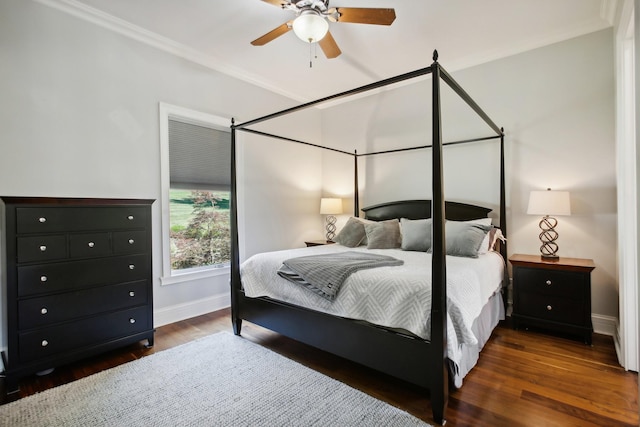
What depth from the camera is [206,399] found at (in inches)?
72.8

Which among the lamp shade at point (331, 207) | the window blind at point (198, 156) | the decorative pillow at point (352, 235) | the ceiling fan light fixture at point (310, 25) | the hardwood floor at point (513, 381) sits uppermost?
the ceiling fan light fixture at point (310, 25)

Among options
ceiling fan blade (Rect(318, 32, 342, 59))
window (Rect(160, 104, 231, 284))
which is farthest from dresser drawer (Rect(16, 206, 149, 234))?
ceiling fan blade (Rect(318, 32, 342, 59))

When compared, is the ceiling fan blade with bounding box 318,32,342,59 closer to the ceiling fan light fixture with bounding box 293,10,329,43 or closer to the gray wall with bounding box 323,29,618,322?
the ceiling fan light fixture with bounding box 293,10,329,43

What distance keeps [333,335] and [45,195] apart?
2365mm

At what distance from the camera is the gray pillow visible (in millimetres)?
2679

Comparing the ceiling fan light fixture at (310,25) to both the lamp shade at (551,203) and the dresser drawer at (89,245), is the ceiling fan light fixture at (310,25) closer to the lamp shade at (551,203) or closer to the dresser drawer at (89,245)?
the dresser drawer at (89,245)

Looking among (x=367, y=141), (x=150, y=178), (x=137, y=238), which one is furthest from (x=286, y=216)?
(x=137, y=238)

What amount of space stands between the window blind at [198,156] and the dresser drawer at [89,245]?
1.00m

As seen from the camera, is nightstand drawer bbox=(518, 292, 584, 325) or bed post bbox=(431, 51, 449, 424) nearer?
bed post bbox=(431, 51, 449, 424)

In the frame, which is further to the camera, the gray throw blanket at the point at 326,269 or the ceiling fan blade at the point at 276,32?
the ceiling fan blade at the point at 276,32

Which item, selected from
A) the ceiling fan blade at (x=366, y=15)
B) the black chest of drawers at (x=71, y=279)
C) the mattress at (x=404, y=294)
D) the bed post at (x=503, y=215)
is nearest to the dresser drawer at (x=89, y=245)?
the black chest of drawers at (x=71, y=279)

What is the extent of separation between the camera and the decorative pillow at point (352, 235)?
139 inches

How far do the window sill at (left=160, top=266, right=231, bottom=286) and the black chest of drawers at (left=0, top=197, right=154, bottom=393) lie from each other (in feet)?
1.72

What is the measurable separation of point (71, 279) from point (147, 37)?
2208mm
